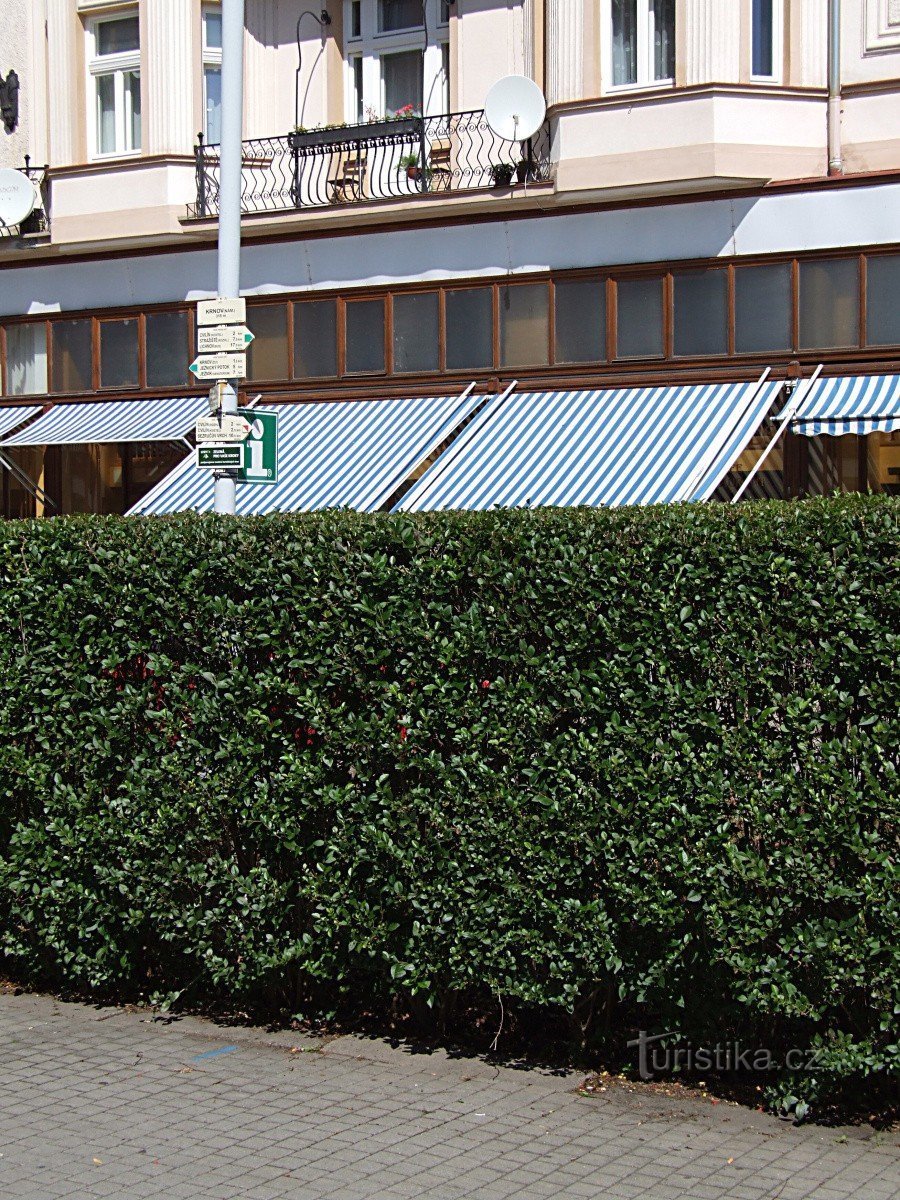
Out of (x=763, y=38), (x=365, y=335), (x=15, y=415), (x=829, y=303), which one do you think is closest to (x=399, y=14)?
(x=365, y=335)

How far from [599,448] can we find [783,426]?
1813 mm

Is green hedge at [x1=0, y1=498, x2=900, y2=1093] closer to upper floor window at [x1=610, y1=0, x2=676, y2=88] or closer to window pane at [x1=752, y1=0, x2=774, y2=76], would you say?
upper floor window at [x1=610, y1=0, x2=676, y2=88]

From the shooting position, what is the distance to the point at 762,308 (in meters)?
16.1

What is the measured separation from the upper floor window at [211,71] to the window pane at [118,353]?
2601mm

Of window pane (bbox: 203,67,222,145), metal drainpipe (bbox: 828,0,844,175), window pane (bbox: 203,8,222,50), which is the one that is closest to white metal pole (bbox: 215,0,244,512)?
metal drainpipe (bbox: 828,0,844,175)

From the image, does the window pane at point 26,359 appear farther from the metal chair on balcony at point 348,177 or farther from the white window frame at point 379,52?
the white window frame at point 379,52

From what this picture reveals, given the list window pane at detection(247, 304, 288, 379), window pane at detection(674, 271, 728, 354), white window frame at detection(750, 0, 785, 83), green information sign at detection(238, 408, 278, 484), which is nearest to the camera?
green information sign at detection(238, 408, 278, 484)

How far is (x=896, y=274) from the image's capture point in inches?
612

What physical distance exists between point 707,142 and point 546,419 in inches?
129

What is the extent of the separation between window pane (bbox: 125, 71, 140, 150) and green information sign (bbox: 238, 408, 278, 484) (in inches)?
353

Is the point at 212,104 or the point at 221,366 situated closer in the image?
the point at 221,366

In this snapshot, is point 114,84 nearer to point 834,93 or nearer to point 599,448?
point 599,448

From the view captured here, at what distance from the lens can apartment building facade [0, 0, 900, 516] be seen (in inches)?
619

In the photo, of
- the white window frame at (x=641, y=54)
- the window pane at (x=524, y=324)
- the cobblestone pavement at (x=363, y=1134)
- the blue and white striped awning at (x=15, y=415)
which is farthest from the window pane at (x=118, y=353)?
the cobblestone pavement at (x=363, y=1134)
